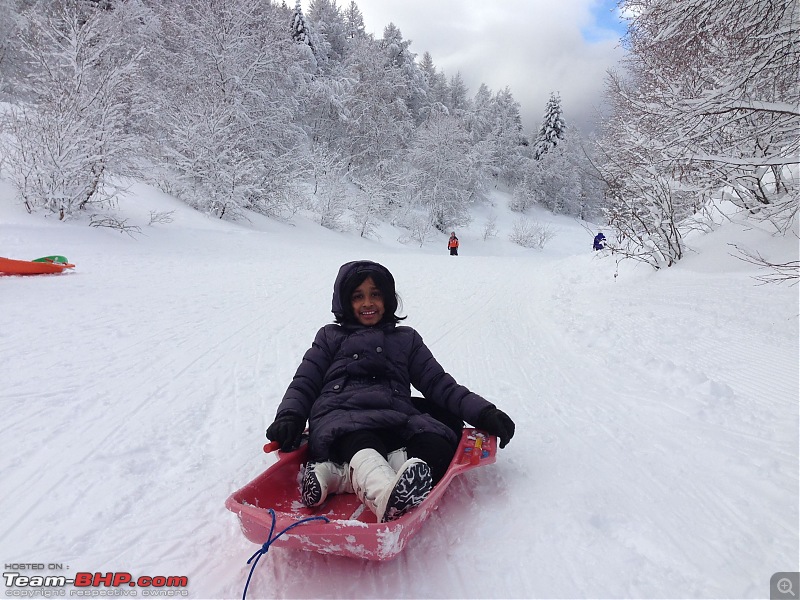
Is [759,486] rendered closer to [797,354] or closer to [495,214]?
[797,354]

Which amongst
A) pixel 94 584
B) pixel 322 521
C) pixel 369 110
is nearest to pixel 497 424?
pixel 322 521

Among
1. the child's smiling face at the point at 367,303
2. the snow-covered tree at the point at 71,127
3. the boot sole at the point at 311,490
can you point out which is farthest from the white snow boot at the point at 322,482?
the snow-covered tree at the point at 71,127

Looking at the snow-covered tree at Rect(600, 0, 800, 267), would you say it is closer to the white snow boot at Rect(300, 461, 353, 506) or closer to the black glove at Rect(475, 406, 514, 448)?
the black glove at Rect(475, 406, 514, 448)

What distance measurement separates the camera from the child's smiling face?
9.59 feet

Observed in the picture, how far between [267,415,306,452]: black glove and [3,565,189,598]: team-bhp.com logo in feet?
2.17

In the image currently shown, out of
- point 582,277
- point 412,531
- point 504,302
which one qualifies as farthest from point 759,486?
point 582,277

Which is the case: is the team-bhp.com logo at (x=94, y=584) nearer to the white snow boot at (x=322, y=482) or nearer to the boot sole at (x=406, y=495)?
the white snow boot at (x=322, y=482)

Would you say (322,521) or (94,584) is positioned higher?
(322,521)

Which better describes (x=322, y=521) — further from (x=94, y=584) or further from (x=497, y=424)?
(x=497, y=424)

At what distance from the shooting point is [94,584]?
1.68 meters

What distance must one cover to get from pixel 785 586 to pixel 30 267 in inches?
346

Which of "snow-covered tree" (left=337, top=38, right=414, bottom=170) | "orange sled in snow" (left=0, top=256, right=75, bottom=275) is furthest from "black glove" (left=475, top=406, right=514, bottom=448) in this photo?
"snow-covered tree" (left=337, top=38, right=414, bottom=170)

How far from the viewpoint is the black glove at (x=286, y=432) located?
2.21 meters

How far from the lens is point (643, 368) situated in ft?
13.3
